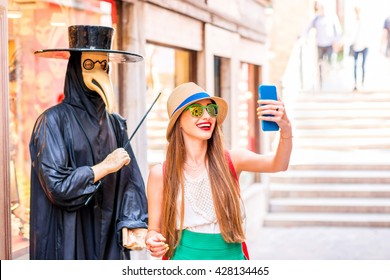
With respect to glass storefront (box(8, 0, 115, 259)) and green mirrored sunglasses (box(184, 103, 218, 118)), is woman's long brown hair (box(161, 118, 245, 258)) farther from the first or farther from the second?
glass storefront (box(8, 0, 115, 259))

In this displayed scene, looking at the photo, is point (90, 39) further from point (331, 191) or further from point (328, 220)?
point (331, 191)

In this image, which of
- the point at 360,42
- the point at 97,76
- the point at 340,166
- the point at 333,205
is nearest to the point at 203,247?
the point at 97,76

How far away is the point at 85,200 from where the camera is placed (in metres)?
3.66

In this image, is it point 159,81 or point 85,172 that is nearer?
point 85,172

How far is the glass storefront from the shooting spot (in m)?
4.77

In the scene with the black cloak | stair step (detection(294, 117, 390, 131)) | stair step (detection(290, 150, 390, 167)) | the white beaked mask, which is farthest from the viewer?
stair step (detection(294, 117, 390, 131))

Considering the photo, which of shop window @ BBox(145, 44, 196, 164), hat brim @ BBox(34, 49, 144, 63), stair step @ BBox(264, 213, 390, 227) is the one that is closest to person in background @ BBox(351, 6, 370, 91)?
stair step @ BBox(264, 213, 390, 227)

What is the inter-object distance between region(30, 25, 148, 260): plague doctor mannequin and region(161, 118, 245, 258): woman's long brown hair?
501 mm

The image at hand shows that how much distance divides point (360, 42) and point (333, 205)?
12.6 feet

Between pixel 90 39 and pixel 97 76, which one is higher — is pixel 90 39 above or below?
above

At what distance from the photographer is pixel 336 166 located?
11555 millimetres

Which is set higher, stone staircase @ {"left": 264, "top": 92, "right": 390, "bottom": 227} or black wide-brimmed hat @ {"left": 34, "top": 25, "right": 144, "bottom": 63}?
black wide-brimmed hat @ {"left": 34, "top": 25, "right": 144, "bottom": 63}

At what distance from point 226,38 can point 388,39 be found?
4.37 m
